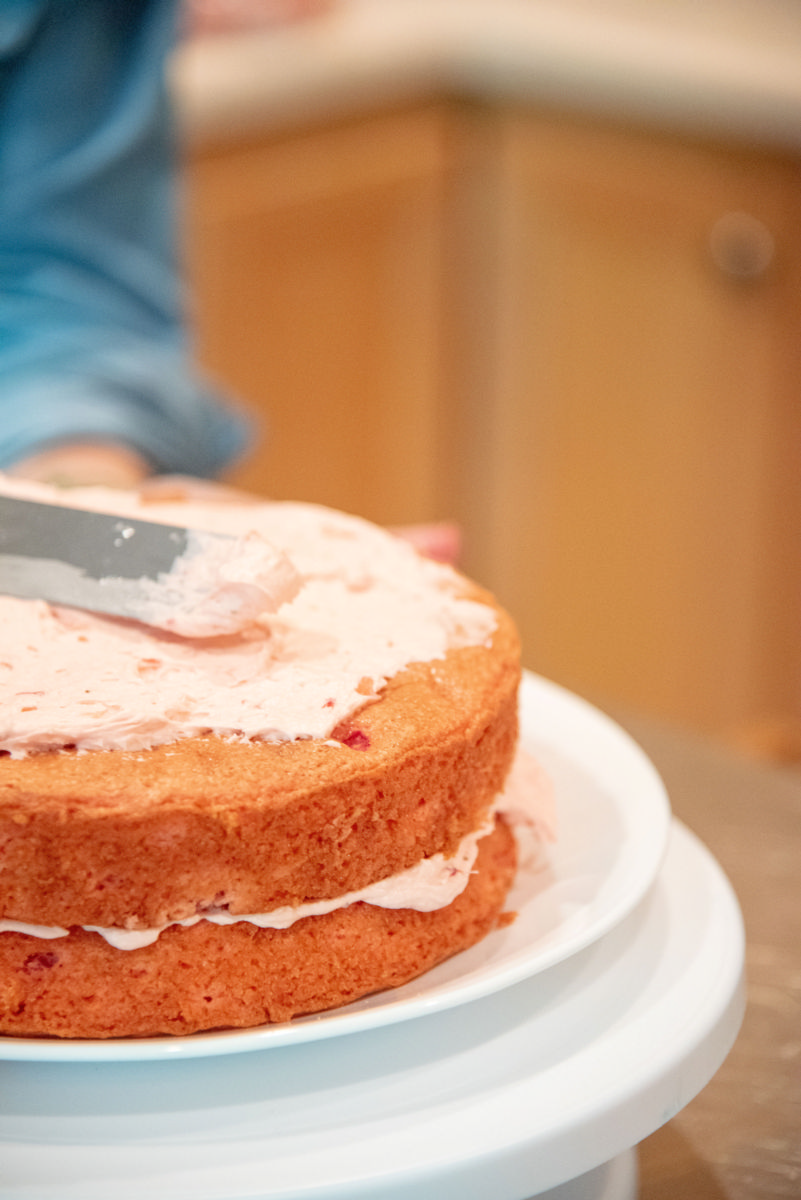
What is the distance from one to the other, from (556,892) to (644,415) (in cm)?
215

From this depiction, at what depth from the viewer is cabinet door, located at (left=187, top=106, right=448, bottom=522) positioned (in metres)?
2.46

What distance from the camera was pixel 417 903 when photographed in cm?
61

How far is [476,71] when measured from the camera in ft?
7.68

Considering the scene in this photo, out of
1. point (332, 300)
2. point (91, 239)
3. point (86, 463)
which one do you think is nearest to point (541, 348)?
point (332, 300)

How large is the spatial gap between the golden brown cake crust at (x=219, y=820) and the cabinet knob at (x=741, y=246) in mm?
2347

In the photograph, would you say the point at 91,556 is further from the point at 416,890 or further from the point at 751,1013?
the point at 751,1013

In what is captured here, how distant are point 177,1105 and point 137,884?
0.32 feet

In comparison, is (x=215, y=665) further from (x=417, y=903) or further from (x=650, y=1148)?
(x=650, y=1148)

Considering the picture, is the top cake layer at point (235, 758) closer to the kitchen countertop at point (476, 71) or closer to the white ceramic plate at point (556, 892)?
the white ceramic plate at point (556, 892)

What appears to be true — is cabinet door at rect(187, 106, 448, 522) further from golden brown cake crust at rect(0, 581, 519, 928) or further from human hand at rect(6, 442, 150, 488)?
golden brown cake crust at rect(0, 581, 519, 928)

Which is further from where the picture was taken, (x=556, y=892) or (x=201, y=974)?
(x=556, y=892)

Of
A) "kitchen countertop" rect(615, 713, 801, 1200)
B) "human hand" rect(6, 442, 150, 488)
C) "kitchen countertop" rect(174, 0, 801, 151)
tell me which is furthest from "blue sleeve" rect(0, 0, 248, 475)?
"kitchen countertop" rect(615, 713, 801, 1200)

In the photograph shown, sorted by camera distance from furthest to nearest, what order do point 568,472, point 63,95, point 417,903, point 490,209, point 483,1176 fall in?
1. point 568,472
2. point 490,209
3. point 63,95
4. point 417,903
5. point 483,1176

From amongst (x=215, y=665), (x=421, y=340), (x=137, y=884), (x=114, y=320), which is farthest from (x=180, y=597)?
(x=421, y=340)
